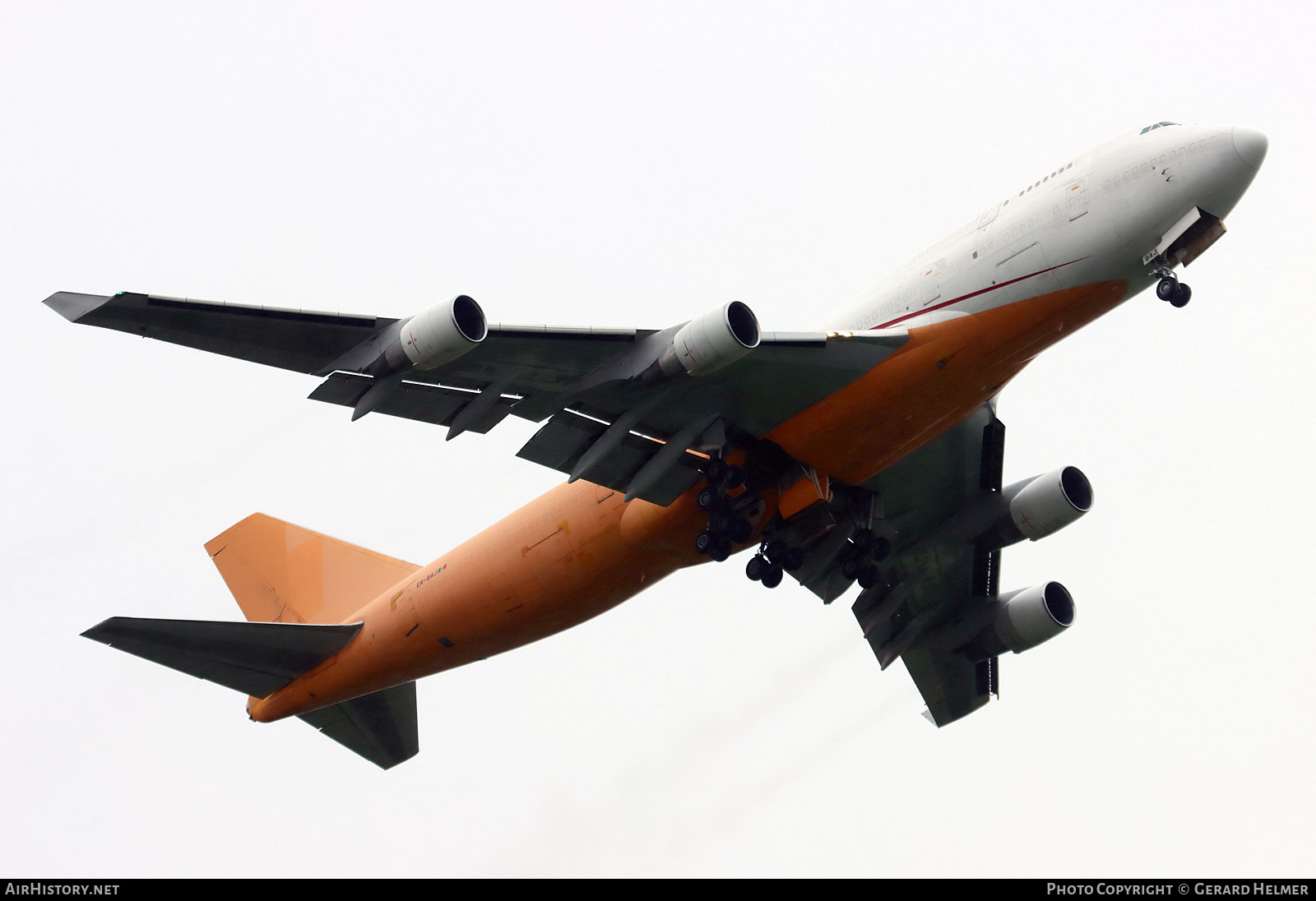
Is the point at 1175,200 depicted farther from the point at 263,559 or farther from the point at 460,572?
the point at 263,559

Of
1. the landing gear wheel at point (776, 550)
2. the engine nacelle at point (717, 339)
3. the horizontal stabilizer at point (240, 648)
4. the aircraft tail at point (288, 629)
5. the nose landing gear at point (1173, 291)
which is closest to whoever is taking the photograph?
the engine nacelle at point (717, 339)

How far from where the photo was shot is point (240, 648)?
29031 millimetres

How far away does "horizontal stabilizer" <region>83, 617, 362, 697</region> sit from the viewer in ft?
90.0

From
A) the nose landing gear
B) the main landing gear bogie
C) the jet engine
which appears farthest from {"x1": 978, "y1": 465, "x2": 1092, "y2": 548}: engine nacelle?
the jet engine

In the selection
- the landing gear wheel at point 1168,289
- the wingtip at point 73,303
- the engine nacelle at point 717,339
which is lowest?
the landing gear wheel at point 1168,289

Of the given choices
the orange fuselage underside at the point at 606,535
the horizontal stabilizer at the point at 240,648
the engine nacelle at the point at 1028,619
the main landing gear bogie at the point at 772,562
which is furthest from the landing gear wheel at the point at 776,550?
the horizontal stabilizer at the point at 240,648

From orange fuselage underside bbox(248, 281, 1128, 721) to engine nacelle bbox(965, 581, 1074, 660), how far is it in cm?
717

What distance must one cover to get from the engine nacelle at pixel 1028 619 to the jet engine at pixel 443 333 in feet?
53.6

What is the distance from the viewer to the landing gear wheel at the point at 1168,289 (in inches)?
872

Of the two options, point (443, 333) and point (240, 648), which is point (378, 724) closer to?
point (240, 648)

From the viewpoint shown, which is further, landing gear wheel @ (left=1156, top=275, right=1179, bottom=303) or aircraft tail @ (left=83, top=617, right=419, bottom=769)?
aircraft tail @ (left=83, top=617, right=419, bottom=769)

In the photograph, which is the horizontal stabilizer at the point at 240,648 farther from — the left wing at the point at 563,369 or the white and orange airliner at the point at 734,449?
the left wing at the point at 563,369

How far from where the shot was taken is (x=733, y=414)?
81.9ft

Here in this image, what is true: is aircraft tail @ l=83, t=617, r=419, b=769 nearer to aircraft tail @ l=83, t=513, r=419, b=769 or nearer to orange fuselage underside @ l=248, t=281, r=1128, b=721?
aircraft tail @ l=83, t=513, r=419, b=769
